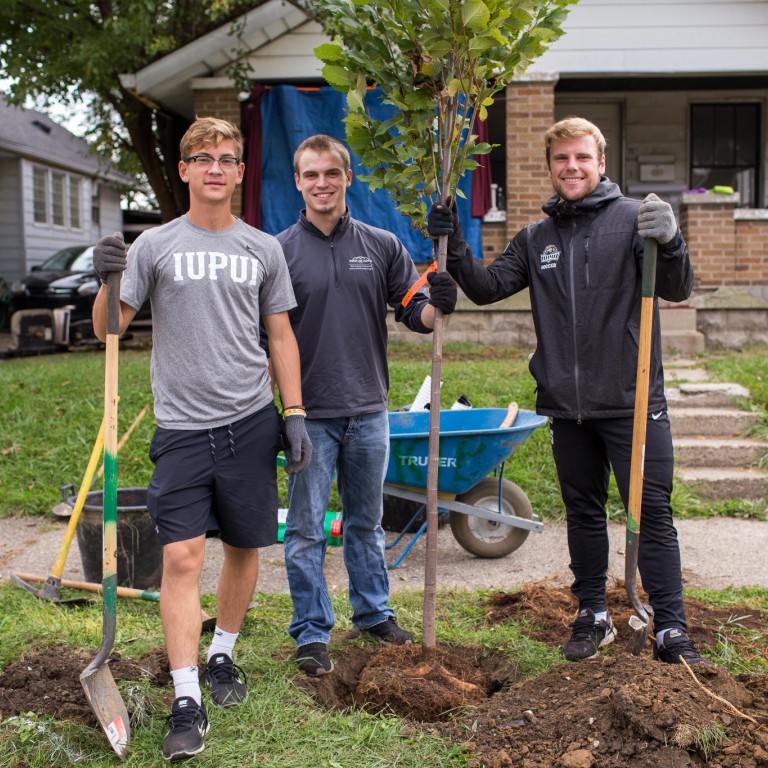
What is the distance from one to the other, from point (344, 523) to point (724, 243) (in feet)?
28.2

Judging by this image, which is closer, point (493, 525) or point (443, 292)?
point (443, 292)

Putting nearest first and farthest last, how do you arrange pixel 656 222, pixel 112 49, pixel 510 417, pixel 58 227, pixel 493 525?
pixel 656 222, pixel 510 417, pixel 493 525, pixel 112 49, pixel 58 227

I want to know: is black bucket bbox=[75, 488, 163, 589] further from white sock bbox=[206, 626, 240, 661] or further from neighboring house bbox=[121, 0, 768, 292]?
neighboring house bbox=[121, 0, 768, 292]

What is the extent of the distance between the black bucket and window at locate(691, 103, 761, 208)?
11.3m

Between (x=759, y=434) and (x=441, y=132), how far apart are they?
464cm

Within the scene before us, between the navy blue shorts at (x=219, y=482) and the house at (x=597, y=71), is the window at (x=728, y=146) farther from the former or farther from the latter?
the navy blue shorts at (x=219, y=482)

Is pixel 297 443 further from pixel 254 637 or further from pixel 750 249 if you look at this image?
pixel 750 249

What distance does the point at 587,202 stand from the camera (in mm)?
3750

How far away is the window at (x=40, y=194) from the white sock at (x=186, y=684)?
22.0 m

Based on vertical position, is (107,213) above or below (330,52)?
above

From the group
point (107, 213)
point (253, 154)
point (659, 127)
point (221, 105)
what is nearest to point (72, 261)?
point (221, 105)

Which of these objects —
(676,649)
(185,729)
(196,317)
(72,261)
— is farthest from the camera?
(72,261)

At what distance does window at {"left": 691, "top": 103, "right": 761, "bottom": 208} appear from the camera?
13445 mm

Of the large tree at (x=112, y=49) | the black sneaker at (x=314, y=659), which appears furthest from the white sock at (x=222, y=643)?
the large tree at (x=112, y=49)
